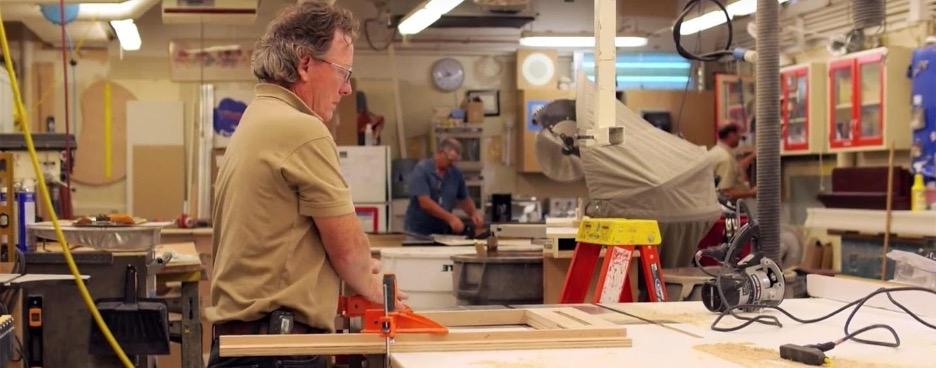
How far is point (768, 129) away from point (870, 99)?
4863mm

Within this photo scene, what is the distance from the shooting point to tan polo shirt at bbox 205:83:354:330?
7.86ft

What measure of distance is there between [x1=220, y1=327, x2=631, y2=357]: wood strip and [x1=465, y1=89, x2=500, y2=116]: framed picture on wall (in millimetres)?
8395

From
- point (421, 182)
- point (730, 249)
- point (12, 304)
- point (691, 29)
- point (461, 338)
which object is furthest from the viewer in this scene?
point (691, 29)

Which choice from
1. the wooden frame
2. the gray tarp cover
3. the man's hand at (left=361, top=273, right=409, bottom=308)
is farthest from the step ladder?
the man's hand at (left=361, top=273, right=409, bottom=308)

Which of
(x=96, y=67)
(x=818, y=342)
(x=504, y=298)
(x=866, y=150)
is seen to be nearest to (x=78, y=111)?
(x=96, y=67)

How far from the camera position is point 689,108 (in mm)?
10633

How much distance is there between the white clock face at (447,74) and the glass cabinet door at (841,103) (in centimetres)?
380

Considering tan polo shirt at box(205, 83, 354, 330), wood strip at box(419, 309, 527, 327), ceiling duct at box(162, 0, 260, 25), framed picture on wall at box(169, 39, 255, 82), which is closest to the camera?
tan polo shirt at box(205, 83, 354, 330)

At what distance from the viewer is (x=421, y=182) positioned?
809 centimetres

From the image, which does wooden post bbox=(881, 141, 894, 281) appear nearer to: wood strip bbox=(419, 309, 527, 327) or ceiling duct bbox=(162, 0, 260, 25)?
ceiling duct bbox=(162, 0, 260, 25)

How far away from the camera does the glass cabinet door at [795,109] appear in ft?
29.3

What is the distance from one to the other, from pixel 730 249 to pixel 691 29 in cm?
611

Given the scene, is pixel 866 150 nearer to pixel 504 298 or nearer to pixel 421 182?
pixel 421 182

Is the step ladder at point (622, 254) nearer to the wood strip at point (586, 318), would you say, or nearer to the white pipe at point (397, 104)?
the wood strip at point (586, 318)
